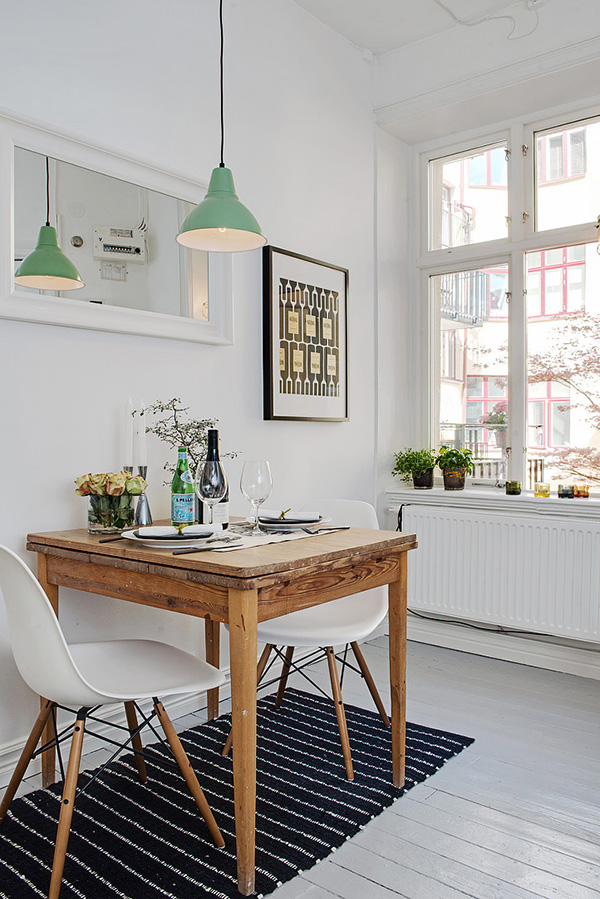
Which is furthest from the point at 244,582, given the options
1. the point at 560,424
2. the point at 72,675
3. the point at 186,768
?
the point at 560,424

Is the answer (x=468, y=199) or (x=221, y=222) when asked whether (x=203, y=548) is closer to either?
(x=221, y=222)

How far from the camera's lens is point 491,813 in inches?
77.5

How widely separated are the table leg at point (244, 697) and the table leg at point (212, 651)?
3.17ft

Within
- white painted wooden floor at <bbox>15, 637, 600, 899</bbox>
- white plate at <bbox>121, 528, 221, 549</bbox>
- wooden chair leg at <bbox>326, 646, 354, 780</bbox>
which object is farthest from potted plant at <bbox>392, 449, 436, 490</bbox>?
white plate at <bbox>121, 528, 221, 549</bbox>

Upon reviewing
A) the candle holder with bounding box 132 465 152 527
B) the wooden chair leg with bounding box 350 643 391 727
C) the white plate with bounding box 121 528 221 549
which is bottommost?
the wooden chair leg with bounding box 350 643 391 727

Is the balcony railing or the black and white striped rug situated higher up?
the balcony railing

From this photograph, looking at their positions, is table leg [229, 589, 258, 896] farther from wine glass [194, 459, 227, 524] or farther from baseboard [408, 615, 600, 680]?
baseboard [408, 615, 600, 680]

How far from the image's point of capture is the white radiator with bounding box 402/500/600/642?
119 inches

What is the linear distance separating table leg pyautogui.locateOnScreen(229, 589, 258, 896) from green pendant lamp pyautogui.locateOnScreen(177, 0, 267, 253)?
106 centimetres

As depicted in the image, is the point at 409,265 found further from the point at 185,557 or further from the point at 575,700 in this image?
the point at 185,557

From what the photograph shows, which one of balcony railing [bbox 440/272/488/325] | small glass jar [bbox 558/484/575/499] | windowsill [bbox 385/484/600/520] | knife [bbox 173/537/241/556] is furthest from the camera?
balcony railing [bbox 440/272/488/325]

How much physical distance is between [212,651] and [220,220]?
150 cm

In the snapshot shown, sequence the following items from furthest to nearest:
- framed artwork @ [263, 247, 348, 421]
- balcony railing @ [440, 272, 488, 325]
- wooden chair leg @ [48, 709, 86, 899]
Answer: balcony railing @ [440, 272, 488, 325]
framed artwork @ [263, 247, 348, 421]
wooden chair leg @ [48, 709, 86, 899]

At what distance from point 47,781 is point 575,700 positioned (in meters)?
2.01
